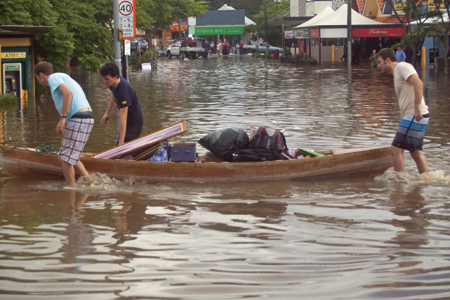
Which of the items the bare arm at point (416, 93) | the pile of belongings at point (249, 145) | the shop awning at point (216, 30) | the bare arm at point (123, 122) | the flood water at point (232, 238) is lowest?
the flood water at point (232, 238)

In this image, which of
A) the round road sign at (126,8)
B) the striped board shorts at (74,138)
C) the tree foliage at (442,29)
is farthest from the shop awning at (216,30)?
the striped board shorts at (74,138)

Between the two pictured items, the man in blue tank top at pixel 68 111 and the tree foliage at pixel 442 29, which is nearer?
the man in blue tank top at pixel 68 111

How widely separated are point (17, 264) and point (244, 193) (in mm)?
3416

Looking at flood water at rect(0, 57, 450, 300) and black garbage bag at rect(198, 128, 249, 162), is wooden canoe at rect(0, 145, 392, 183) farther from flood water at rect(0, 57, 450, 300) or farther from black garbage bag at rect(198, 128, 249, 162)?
black garbage bag at rect(198, 128, 249, 162)

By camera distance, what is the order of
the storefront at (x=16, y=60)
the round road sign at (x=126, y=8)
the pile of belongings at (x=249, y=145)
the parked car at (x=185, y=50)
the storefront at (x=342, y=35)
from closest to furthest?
the pile of belongings at (x=249, y=145) → the round road sign at (x=126, y=8) → the storefront at (x=16, y=60) → the storefront at (x=342, y=35) → the parked car at (x=185, y=50)

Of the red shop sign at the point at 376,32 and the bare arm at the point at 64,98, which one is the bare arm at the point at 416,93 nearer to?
the bare arm at the point at 64,98

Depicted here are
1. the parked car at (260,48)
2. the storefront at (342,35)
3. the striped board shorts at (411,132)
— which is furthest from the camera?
the parked car at (260,48)

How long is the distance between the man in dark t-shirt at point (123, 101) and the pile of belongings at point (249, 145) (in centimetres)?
116

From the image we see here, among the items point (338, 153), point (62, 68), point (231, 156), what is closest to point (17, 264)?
point (231, 156)

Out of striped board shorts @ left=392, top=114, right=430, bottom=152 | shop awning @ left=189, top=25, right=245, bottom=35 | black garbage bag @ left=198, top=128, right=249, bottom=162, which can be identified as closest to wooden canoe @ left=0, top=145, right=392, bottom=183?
black garbage bag @ left=198, top=128, right=249, bottom=162

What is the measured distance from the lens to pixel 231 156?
344 inches

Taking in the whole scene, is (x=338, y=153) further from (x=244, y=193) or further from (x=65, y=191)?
(x=65, y=191)

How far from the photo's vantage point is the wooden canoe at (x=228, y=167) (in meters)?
8.27

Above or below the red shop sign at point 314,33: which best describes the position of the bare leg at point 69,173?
below
